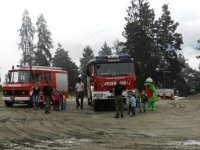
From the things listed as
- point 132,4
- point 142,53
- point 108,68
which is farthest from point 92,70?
point 132,4

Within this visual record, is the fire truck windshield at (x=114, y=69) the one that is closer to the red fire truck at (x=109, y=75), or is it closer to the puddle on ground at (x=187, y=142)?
the red fire truck at (x=109, y=75)

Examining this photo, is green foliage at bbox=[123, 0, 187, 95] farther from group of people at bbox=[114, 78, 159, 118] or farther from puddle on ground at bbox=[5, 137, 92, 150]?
puddle on ground at bbox=[5, 137, 92, 150]

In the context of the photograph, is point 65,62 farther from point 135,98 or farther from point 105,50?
point 135,98

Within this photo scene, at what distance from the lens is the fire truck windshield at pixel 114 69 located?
78.0ft

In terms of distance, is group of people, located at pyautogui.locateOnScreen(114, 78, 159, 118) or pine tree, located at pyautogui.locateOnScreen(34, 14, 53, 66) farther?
pine tree, located at pyautogui.locateOnScreen(34, 14, 53, 66)

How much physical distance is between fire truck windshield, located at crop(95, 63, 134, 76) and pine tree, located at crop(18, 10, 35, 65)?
2741 inches

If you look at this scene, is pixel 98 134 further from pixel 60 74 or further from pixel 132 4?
pixel 132 4

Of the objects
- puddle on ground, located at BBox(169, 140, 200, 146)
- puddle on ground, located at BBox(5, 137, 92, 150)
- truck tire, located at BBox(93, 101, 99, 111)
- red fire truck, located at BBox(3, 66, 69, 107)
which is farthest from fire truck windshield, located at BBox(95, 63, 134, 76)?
puddle on ground, located at BBox(169, 140, 200, 146)

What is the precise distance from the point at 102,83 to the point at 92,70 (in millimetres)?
1147

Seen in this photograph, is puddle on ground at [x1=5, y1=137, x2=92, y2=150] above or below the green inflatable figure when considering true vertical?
below

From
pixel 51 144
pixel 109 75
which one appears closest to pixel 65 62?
pixel 109 75

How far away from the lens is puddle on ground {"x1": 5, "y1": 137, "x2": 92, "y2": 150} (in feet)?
35.1

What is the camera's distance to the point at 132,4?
255ft

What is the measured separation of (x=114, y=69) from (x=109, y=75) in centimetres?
53
